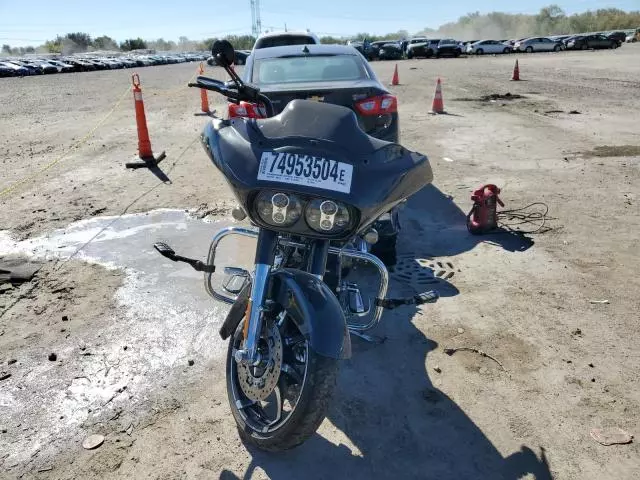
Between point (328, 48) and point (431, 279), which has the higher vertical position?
point (328, 48)

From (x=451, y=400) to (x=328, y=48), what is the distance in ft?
15.6

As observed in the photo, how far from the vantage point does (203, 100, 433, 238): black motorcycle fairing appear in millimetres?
2344

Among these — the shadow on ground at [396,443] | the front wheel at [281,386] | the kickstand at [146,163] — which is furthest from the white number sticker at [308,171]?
the kickstand at [146,163]

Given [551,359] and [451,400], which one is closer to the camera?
[451,400]

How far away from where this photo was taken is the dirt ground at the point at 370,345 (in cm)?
265

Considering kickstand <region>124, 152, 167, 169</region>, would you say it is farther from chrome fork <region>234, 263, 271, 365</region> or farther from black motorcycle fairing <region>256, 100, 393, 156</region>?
chrome fork <region>234, 263, 271, 365</region>

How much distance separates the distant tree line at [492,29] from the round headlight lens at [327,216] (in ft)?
295

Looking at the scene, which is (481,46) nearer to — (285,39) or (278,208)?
(285,39)

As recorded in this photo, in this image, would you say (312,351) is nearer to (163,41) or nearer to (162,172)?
(162,172)

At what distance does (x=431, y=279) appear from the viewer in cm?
446

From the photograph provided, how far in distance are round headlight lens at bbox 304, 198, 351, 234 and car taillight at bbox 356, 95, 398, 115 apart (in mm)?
3004

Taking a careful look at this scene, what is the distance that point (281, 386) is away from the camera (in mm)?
2648

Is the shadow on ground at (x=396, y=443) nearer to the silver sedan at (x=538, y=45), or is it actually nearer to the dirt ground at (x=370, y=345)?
the dirt ground at (x=370, y=345)

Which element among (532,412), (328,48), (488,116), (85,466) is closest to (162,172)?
(328,48)
